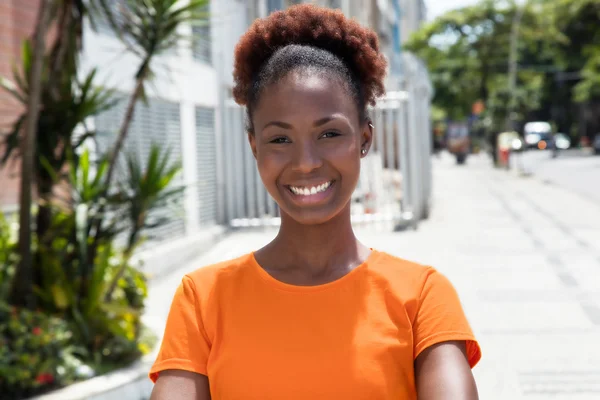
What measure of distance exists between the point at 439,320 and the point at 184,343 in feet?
1.39

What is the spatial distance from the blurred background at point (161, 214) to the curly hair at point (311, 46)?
148cm

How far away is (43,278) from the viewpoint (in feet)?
18.4

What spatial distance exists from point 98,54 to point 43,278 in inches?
134

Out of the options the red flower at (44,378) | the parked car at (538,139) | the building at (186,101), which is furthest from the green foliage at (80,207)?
the parked car at (538,139)

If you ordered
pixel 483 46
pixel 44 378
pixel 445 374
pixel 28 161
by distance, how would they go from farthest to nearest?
pixel 483 46 < pixel 28 161 < pixel 44 378 < pixel 445 374

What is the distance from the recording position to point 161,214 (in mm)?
6078

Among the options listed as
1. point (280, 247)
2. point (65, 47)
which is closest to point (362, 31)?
point (280, 247)

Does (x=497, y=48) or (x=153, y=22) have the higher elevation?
(x=497, y=48)

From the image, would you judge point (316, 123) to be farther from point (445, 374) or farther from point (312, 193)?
point (445, 374)

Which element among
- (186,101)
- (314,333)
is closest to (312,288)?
(314,333)

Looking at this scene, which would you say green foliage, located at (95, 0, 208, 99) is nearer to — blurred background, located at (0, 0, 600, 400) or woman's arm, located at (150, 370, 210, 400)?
blurred background, located at (0, 0, 600, 400)

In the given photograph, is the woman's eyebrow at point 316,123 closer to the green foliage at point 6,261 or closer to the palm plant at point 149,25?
the green foliage at point 6,261

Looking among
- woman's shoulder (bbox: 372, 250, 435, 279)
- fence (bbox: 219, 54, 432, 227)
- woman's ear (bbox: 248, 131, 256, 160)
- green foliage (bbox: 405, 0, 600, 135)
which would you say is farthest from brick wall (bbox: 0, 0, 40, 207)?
green foliage (bbox: 405, 0, 600, 135)

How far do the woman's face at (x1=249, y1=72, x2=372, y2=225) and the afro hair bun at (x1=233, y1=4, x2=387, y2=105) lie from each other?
9cm
